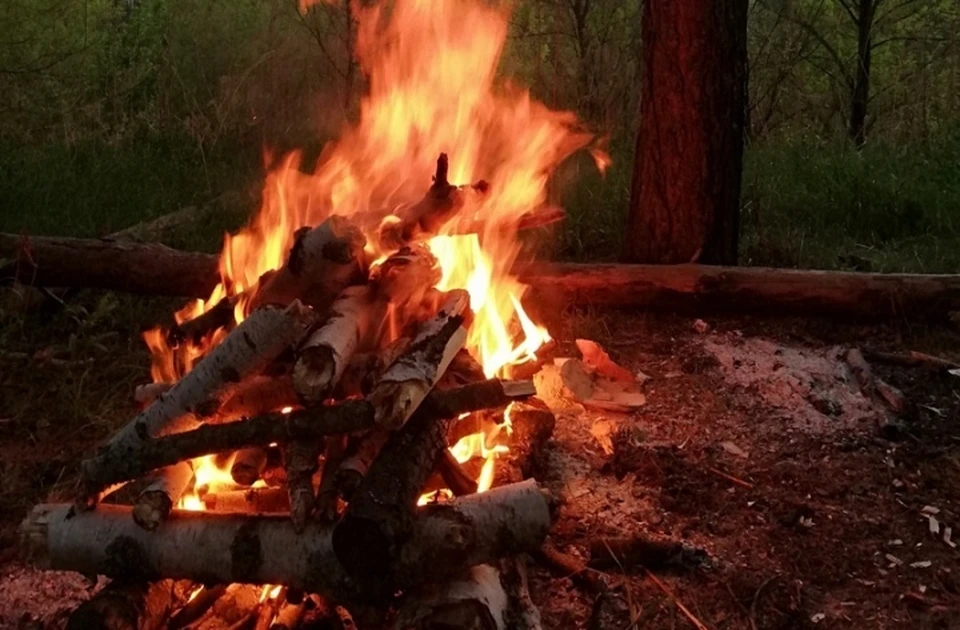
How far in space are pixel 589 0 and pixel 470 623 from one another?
6.90 m

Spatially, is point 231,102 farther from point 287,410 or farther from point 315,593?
point 315,593

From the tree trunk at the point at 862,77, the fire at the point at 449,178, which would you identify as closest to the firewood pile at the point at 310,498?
the fire at the point at 449,178

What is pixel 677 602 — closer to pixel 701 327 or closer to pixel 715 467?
pixel 715 467

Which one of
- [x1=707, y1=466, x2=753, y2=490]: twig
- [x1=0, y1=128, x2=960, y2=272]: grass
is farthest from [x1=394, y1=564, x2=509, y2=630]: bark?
[x1=0, y1=128, x2=960, y2=272]: grass

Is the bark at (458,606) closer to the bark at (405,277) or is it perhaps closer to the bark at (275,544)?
the bark at (275,544)

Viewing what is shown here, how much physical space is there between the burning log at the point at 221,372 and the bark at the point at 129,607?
1.26 feet

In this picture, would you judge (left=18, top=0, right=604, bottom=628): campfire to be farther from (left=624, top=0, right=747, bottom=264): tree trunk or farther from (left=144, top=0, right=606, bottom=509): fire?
(left=624, top=0, right=747, bottom=264): tree trunk

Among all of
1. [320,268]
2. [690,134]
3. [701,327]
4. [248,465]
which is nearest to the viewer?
[248,465]

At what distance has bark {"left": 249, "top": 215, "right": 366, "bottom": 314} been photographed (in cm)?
284

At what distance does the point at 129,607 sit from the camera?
87.0 inches

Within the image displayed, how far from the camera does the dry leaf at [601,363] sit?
153 inches

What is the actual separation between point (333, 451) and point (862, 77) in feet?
25.0

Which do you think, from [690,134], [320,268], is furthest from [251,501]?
[690,134]

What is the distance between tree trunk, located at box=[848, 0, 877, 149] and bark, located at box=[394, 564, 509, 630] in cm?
722
